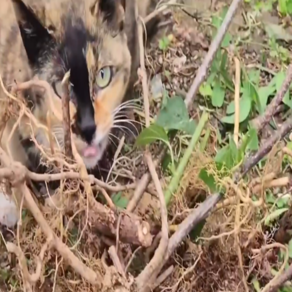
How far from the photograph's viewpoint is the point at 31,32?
1137 millimetres

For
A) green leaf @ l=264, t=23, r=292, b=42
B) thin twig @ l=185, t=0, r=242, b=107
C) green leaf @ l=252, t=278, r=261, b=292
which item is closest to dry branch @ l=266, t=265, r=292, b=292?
green leaf @ l=252, t=278, r=261, b=292

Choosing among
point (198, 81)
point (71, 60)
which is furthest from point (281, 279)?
point (71, 60)

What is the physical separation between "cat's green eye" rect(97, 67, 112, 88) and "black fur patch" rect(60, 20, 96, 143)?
0.07 metres

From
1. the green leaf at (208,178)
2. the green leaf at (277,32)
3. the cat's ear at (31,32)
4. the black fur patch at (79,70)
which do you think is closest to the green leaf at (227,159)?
the green leaf at (208,178)

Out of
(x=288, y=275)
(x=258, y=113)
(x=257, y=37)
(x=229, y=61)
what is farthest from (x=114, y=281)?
(x=257, y=37)

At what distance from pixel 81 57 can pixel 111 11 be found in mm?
125

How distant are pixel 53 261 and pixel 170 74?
601 millimetres

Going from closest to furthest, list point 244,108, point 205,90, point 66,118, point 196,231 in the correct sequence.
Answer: point 66,118 < point 196,231 < point 244,108 < point 205,90

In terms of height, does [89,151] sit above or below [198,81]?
below

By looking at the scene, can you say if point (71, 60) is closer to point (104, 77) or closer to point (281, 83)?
point (104, 77)

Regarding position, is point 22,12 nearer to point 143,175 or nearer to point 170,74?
point 143,175

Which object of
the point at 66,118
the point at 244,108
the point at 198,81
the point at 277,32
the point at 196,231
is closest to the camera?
the point at 66,118

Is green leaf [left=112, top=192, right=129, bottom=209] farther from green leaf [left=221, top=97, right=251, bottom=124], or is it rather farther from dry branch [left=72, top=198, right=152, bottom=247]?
green leaf [left=221, top=97, right=251, bottom=124]

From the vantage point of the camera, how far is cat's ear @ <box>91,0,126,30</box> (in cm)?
119
